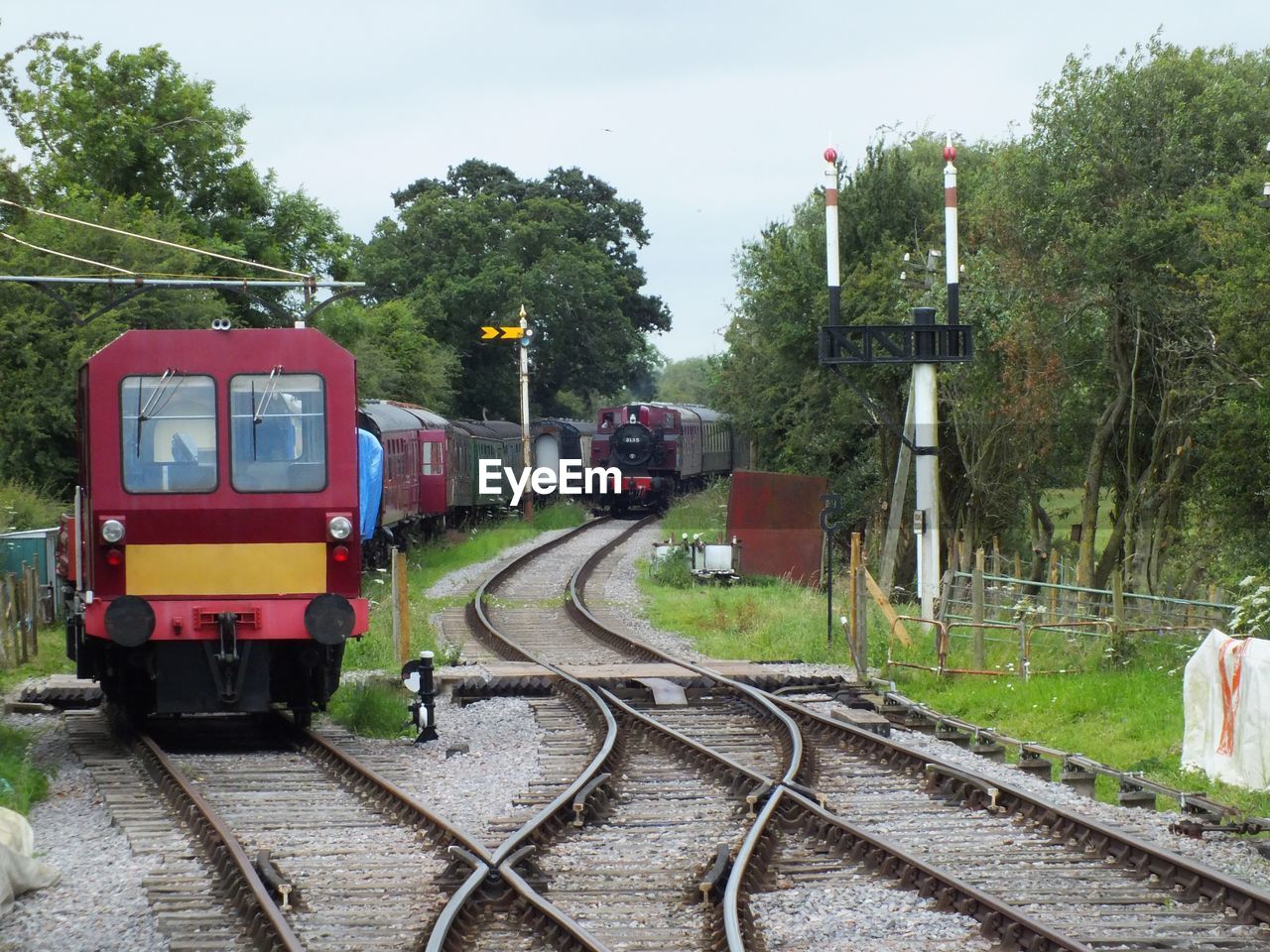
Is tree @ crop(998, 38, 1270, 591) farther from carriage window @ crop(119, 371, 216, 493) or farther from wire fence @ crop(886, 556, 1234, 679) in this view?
carriage window @ crop(119, 371, 216, 493)

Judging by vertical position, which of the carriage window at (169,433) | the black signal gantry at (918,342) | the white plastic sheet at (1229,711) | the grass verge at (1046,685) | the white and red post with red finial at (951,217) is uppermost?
the white and red post with red finial at (951,217)

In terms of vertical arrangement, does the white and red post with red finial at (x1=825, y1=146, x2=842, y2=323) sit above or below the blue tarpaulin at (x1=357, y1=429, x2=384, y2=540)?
above

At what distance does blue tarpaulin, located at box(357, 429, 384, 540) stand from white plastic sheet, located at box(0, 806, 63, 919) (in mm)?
4594

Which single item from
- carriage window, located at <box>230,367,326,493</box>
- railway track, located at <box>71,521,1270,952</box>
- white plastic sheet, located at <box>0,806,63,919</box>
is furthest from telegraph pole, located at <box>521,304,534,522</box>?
white plastic sheet, located at <box>0,806,63,919</box>

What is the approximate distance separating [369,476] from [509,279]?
45910 mm

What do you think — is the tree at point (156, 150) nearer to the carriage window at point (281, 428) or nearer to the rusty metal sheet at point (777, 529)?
the rusty metal sheet at point (777, 529)

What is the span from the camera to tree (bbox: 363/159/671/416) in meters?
58.9

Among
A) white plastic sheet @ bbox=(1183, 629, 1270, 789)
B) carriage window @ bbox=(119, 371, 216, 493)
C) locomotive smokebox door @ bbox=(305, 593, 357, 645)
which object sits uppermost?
carriage window @ bbox=(119, 371, 216, 493)

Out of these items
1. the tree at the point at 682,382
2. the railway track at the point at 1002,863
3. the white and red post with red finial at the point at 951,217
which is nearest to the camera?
the railway track at the point at 1002,863

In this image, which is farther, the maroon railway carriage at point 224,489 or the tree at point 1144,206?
the tree at point 1144,206

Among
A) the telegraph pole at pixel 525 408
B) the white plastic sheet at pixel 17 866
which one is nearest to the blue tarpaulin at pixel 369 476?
the white plastic sheet at pixel 17 866

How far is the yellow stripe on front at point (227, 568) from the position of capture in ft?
36.6

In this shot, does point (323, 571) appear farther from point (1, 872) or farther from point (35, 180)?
point (35, 180)

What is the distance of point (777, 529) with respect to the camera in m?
27.3
